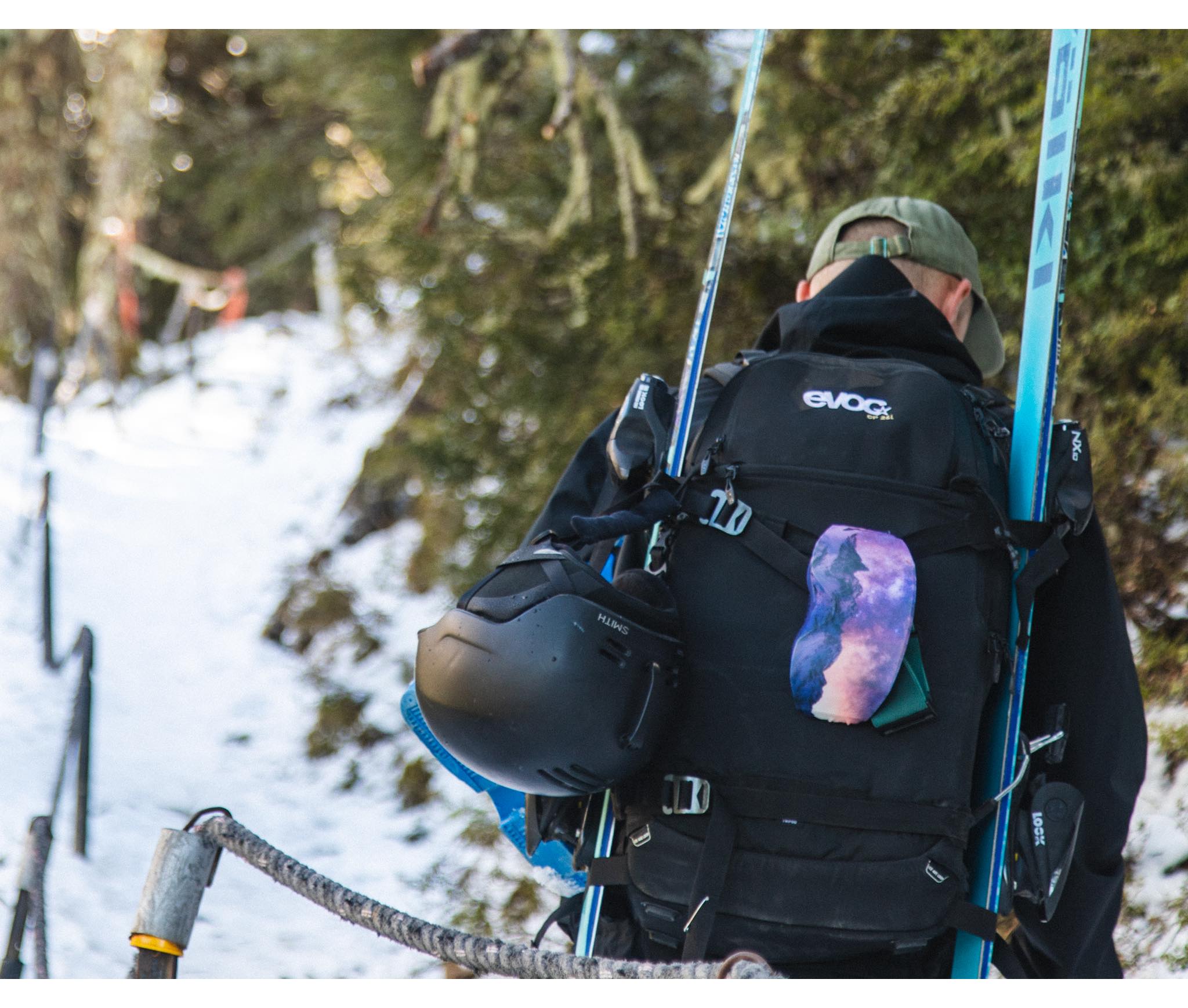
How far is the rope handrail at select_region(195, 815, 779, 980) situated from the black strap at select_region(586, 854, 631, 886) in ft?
0.42

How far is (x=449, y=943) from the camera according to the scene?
5.95 ft

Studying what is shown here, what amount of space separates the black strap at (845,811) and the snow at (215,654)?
2938 millimetres

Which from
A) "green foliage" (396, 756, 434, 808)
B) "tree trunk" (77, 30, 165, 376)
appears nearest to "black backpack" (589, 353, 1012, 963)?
"green foliage" (396, 756, 434, 808)

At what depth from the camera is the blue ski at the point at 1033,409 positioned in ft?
6.31

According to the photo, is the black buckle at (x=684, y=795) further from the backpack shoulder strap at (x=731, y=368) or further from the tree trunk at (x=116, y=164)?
the tree trunk at (x=116, y=164)

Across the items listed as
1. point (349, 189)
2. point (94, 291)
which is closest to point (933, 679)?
point (94, 291)

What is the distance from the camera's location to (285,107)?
29.3 feet

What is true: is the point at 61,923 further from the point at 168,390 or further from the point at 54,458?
the point at 168,390

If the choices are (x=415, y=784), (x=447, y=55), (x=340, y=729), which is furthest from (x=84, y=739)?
(x=447, y=55)

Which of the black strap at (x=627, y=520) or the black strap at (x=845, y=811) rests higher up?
the black strap at (x=627, y=520)

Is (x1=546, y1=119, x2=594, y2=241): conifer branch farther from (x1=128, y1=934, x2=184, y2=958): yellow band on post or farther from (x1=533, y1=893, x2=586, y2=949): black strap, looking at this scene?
(x1=128, y1=934, x2=184, y2=958): yellow band on post

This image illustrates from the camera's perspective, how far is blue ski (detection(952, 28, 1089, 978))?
1.92 metres

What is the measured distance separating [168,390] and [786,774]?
12.1m

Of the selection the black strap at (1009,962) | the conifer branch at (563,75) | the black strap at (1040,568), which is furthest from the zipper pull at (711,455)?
the conifer branch at (563,75)
